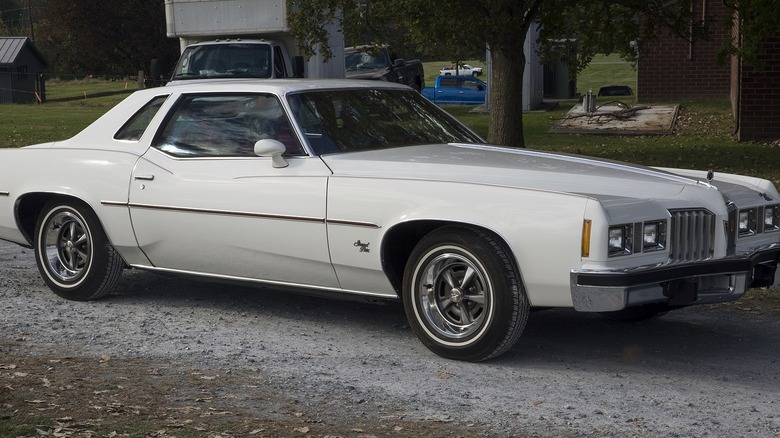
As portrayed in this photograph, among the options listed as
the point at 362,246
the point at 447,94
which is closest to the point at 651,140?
the point at 362,246

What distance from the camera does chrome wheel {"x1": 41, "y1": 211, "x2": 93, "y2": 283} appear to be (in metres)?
7.62

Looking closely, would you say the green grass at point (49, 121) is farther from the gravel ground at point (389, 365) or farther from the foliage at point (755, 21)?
the gravel ground at point (389, 365)

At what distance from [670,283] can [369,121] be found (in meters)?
2.22

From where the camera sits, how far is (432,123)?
7.52 meters

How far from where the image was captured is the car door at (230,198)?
648 centimetres

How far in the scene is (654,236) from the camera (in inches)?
224

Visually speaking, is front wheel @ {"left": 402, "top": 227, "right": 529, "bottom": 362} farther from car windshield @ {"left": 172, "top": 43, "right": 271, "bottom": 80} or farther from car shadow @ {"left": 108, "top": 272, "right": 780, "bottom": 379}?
car windshield @ {"left": 172, "top": 43, "right": 271, "bottom": 80}

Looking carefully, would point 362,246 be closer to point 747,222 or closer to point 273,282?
point 273,282

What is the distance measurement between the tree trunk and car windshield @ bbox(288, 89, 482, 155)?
27.6 ft

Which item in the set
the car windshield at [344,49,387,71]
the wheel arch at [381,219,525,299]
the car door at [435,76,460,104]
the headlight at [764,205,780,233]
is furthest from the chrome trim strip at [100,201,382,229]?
the car door at [435,76,460,104]

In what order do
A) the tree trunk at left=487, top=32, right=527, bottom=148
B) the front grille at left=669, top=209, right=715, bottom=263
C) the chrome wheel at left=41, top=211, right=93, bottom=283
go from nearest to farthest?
the front grille at left=669, top=209, right=715, bottom=263, the chrome wheel at left=41, top=211, right=93, bottom=283, the tree trunk at left=487, top=32, right=527, bottom=148

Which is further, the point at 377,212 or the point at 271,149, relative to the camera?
the point at 271,149

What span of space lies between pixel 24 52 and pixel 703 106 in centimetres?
3433

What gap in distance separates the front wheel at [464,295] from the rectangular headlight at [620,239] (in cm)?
51
